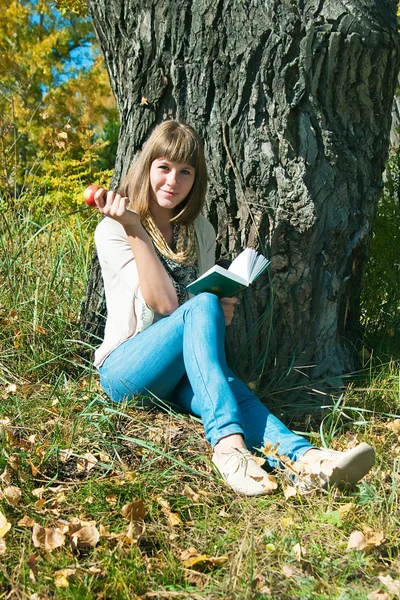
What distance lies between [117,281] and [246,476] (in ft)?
3.57

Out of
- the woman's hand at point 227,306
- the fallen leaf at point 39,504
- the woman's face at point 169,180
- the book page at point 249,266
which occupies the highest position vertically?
the woman's face at point 169,180

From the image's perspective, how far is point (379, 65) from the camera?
355 cm

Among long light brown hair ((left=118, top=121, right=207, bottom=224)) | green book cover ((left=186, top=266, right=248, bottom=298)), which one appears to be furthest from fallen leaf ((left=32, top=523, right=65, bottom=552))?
long light brown hair ((left=118, top=121, right=207, bottom=224))

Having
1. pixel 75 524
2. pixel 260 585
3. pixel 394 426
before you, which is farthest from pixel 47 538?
pixel 394 426

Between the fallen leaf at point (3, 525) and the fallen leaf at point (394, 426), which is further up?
the fallen leaf at point (394, 426)

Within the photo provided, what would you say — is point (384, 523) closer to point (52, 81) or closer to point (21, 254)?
point (21, 254)

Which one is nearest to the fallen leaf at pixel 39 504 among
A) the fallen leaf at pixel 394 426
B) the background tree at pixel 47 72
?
the fallen leaf at pixel 394 426

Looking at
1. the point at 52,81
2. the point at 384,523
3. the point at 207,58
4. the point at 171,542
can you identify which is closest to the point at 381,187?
the point at 207,58

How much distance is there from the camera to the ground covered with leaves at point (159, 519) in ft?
7.14

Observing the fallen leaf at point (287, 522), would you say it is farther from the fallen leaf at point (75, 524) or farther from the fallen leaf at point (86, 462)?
the fallen leaf at point (86, 462)

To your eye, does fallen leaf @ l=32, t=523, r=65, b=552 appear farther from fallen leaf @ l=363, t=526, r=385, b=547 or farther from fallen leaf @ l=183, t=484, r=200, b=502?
fallen leaf @ l=363, t=526, r=385, b=547

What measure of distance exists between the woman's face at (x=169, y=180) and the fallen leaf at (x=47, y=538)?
1553 millimetres

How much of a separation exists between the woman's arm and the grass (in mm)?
485

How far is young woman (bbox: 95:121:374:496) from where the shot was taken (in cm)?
273
